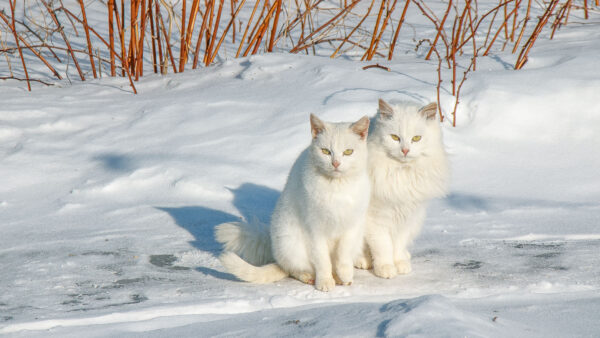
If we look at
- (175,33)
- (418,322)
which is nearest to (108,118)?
(175,33)

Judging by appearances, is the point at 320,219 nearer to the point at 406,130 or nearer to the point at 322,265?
the point at 322,265

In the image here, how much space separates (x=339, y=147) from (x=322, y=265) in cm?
55

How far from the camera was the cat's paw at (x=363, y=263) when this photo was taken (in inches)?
119

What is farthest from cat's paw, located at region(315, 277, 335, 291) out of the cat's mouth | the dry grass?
the dry grass

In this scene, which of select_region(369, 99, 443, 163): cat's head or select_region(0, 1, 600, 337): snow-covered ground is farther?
select_region(369, 99, 443, 163): cat's head

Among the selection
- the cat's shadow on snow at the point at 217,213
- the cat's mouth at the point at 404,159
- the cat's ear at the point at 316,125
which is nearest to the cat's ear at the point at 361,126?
the cat's ear at the point at 316,125

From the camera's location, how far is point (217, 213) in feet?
12.1

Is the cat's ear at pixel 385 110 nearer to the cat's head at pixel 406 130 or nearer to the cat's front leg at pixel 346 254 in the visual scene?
the cat's head at pixel 406 130

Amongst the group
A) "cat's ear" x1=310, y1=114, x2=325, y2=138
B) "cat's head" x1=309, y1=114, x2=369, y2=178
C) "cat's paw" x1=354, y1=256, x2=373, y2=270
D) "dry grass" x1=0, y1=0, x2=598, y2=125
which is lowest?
"cat's paw" x1=354, y1=256, x2=373, y2=270

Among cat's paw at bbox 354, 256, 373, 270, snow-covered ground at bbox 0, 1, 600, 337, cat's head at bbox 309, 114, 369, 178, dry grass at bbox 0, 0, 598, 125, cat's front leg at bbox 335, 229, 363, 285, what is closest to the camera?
snow-covered ground at bbox 0, 1, 600, 337

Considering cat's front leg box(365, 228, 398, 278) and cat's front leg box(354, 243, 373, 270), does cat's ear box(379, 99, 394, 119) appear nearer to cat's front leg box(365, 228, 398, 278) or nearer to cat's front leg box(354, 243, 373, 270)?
cat's front leg box(365, 228, 398, 278)

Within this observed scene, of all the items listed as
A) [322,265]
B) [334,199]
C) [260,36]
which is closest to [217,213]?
[322,265]

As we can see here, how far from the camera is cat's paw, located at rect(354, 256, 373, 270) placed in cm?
302

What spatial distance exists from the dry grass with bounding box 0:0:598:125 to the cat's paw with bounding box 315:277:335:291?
2.04 m
